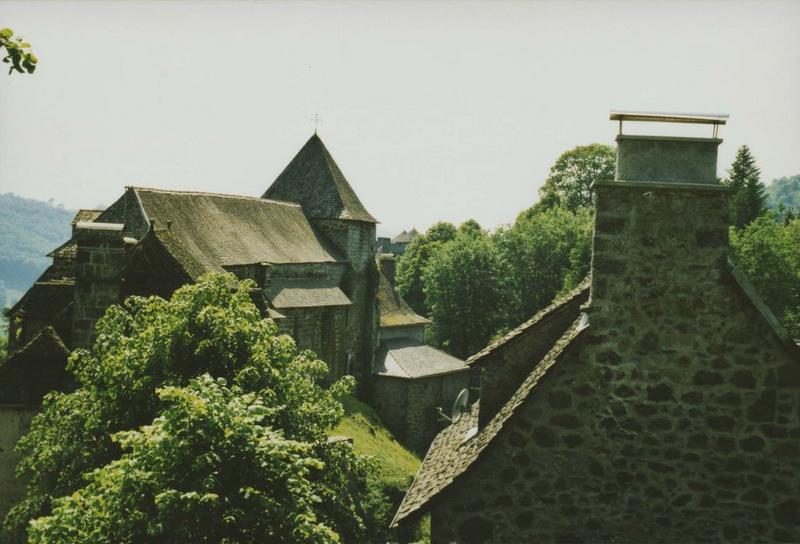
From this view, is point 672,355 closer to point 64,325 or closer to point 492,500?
point 492,500

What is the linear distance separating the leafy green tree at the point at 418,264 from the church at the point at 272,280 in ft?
57.8

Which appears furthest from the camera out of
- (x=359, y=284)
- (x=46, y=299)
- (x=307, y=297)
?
(x=359, y=284)

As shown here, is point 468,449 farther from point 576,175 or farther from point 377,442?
A: point 576,175

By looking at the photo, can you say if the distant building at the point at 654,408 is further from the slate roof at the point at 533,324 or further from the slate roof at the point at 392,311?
the slate roof at the point at 392,311

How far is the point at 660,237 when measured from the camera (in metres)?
7.02

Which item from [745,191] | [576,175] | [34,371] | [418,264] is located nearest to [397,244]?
[418,264]

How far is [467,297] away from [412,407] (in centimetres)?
1730

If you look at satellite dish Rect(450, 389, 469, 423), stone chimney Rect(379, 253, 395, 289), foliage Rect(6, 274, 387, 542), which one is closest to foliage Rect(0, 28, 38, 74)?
foliage Rect(6, 274, 387, 542)

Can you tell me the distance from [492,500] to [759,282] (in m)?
36.3

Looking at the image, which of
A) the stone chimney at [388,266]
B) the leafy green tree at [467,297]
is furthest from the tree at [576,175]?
the stone chimney at [388,266]

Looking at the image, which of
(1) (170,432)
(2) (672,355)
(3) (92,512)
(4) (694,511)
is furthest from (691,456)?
(3) (92,512)

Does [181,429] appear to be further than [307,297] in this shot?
No

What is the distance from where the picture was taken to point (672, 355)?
7020 mm

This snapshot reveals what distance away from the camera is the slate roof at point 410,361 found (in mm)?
40409
